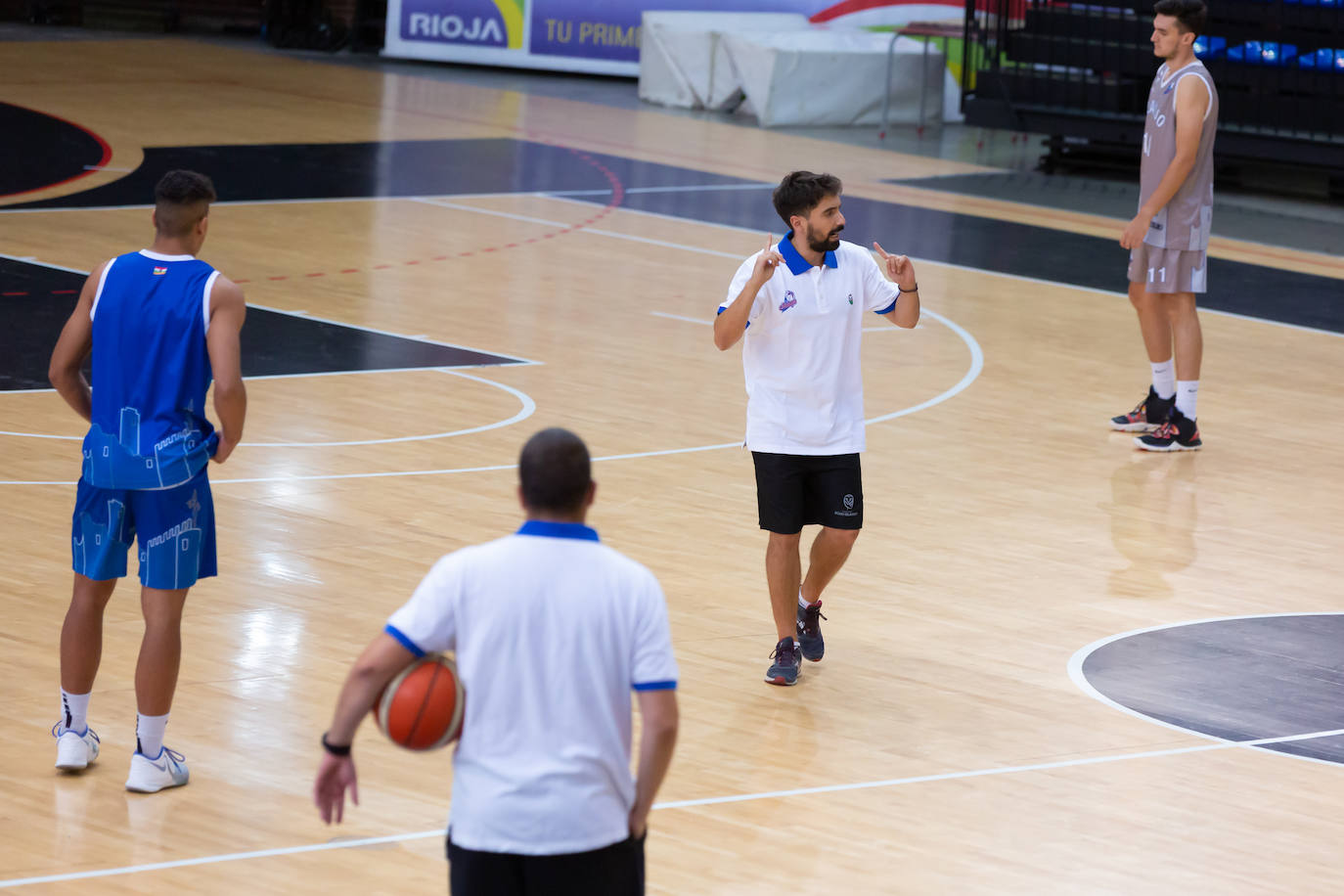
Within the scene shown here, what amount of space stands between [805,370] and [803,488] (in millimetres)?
464

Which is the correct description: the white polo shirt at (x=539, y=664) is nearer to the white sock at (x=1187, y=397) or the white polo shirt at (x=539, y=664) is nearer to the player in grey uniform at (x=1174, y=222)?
the player in grey uniform at (x=1174, y=222)

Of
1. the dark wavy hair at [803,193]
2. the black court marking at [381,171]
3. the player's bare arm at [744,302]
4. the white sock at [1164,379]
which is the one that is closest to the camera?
the player's bare arm at [744,302]

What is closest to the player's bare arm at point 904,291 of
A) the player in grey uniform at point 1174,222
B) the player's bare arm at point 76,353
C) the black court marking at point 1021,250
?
the player's bare arm at point 76,353

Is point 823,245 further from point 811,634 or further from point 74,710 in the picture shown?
point 74,710

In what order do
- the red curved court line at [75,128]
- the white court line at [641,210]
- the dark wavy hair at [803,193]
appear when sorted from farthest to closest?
1. the red curved court line at [75,128]
2. the white court line at [641,210]
3. the dark wavy hair at [803,193]

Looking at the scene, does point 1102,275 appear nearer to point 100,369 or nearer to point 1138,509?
point 1138,509

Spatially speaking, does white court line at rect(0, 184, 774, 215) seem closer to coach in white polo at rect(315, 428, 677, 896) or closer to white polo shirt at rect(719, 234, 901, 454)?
white polo shirt at rect(719, 234, 901, 454)

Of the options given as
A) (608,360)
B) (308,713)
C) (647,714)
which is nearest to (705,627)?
(308,713)

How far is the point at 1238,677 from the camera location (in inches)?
282

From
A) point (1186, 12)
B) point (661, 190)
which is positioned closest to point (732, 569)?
point (1186, 12)

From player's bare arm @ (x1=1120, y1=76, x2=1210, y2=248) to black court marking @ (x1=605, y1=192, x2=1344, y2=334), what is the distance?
4370 millimetres

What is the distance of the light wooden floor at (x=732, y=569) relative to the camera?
5523 millimetres

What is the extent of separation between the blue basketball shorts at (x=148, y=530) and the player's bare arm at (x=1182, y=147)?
6.01 meters

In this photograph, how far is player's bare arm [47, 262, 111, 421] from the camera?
549 cm
